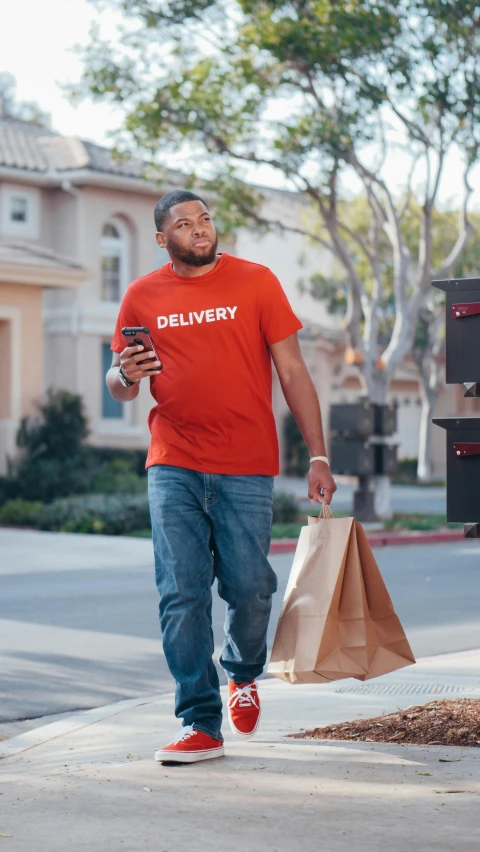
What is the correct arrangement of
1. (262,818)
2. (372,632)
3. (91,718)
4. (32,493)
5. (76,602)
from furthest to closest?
(32,493), (76,602), (91,718), (372,632), (262,818)

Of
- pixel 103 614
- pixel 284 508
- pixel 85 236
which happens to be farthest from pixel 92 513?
pixel 85 236

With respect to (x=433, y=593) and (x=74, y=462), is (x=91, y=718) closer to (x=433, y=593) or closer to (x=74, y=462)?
(x=433, y=593)

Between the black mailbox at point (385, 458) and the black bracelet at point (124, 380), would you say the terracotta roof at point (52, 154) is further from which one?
the black bracelet at point (124, 380)

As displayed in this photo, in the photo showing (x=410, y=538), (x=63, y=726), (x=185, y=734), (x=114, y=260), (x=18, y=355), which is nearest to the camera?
(x=185, y=734)

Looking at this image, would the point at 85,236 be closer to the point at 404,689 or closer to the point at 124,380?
the point at 404,689

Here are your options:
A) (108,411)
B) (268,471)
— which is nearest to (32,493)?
(108,411)

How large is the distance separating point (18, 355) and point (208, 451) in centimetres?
1855

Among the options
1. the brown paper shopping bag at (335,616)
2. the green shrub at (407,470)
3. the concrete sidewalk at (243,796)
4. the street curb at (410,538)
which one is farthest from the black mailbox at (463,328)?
the green shrub at (407,470)

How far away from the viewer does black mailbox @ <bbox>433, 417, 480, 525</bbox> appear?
5484mm

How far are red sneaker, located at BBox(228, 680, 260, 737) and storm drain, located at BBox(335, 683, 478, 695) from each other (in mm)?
1790

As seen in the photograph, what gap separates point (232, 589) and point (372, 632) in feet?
1.86

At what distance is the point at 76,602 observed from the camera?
12.2 m

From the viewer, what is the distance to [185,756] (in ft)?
16.7

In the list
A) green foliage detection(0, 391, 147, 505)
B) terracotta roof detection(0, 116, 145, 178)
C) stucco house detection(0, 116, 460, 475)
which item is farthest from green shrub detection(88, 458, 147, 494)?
terracotta roof detection(0, 116, 145, 178)
